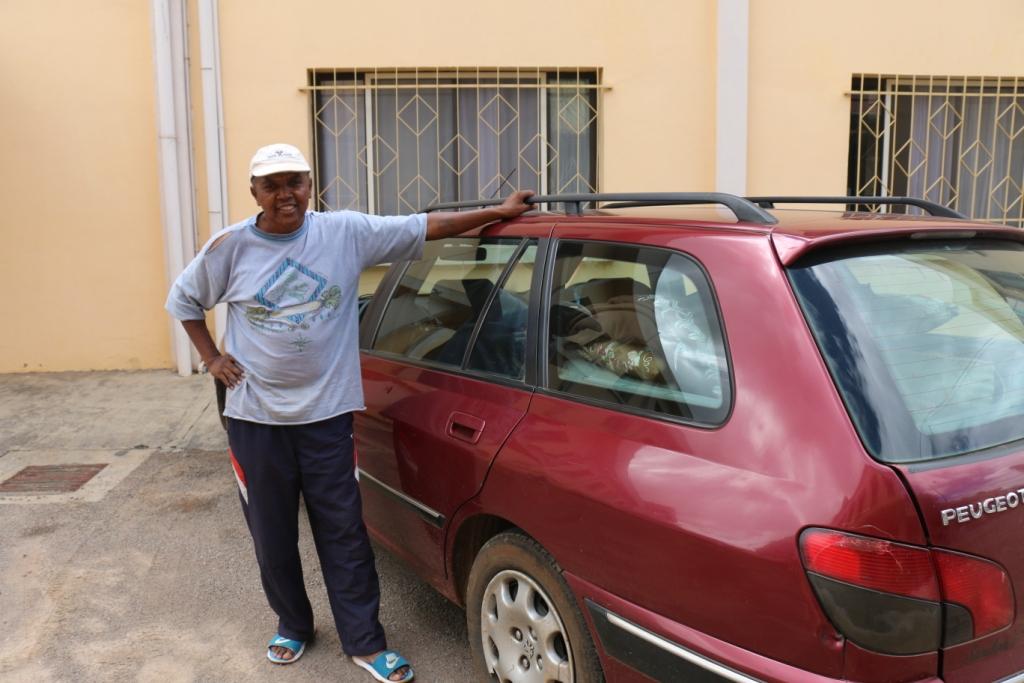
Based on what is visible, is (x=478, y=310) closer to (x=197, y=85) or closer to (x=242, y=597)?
(x=242, y=597)

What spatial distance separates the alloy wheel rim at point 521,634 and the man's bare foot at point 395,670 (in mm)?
401

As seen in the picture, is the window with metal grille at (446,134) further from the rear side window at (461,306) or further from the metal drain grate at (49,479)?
the rear side window at (461,306)

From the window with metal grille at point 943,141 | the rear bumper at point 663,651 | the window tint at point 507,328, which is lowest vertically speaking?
the rear bumper at point 663,651

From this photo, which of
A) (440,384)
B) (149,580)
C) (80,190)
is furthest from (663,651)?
(80,190)

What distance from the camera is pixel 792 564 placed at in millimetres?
1729

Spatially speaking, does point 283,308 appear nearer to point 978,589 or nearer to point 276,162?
point 276,162

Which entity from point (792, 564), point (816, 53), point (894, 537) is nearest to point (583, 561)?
point (792, 564)

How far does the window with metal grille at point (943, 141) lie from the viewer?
23.3ft

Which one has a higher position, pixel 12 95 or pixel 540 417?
pixel 12 95

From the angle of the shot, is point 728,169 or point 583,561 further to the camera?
point 728,169

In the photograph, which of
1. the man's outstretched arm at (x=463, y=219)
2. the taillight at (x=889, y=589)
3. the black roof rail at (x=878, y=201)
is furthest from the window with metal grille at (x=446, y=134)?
the taillight at (x=889, y=589)

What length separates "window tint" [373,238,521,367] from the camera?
292 centimetres

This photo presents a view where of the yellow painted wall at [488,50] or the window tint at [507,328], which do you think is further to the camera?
the yellow painted wall at [488,50]

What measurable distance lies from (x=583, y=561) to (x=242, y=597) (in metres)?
1.94
